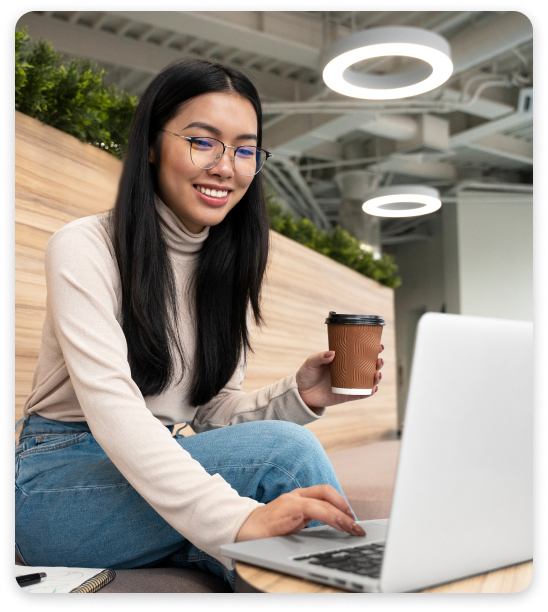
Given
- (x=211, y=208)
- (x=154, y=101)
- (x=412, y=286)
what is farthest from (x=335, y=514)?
(x=412, y=286)

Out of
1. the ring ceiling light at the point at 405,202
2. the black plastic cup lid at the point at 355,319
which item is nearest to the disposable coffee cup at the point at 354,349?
the black plastic cup lid at the point at 355,319

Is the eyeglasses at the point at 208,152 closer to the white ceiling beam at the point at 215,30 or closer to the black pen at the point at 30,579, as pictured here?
the white ceiling beam at the point at 215,30

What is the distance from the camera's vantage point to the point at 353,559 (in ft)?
2.07

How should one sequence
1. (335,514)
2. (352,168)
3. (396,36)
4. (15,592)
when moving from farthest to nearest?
1. (352,168)
2. (396,36)
3. (15,592)
4. (335,514)

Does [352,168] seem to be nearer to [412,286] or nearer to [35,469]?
[412,286]

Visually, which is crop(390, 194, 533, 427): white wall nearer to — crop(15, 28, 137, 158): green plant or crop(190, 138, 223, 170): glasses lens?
crop(190, 138, 223, 170): glasses lens

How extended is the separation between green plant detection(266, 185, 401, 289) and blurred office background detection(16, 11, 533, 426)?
0.17 metres

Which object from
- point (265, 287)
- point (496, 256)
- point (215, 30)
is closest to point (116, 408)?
point (215, 30)

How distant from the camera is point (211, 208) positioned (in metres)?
1.08

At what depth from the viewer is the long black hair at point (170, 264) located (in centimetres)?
98

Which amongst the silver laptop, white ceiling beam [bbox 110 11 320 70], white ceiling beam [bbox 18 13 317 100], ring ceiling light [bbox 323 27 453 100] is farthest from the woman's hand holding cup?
ring ceiling light [bbox 323 27 453 100]

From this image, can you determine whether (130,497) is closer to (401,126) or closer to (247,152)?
(247,152)

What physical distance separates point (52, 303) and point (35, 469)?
266 mm

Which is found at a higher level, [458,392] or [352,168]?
[352,168]
